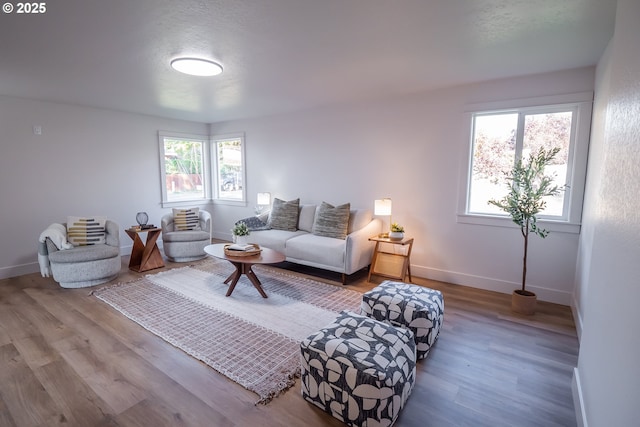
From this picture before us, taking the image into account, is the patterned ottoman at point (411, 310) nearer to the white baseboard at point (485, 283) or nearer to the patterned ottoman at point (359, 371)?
the patterned ottoman at point (359, 371)

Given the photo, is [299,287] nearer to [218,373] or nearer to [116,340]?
[218,373]

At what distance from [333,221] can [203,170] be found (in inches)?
146

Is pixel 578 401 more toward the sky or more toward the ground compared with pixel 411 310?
more toward the ground

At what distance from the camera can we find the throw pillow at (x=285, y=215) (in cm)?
486

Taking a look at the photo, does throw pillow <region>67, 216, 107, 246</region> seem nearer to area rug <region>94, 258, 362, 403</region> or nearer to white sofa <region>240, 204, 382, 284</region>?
area rug <region>94, 258, 362, 403</region>

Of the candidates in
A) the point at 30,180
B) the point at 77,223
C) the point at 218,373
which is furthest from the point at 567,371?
the point at 30,180

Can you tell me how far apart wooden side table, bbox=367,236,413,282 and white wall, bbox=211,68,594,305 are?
0.25 m

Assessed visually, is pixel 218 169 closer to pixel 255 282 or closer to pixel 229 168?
pixel 229 168

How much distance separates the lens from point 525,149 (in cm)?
342

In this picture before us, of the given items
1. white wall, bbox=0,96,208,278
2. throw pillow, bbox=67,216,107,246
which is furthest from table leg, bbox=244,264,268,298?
white wall, bbox=0,96,208,278

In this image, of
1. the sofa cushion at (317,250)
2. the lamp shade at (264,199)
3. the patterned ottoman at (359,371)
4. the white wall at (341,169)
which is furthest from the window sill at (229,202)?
the patterned ottoman at (359,371)

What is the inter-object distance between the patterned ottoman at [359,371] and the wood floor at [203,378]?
0.43 feet

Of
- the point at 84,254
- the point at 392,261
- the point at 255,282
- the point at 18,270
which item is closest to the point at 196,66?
the point at 255,282

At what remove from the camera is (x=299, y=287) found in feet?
12.2
